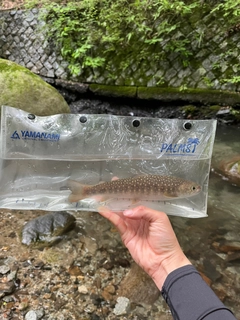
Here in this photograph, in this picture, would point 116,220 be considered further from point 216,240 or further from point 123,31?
point 123,31

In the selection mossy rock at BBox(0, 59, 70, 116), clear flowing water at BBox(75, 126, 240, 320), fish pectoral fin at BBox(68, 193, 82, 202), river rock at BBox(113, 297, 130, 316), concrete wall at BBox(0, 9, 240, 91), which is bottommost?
river rock at BBox(113, 297, 130, 316)

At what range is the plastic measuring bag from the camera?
2600 mm

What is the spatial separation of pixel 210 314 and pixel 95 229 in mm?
2358

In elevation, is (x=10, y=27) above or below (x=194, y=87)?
above

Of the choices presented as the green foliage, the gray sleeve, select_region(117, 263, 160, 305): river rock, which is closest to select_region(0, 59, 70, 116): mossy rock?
select_region(117, 263, 160, 305): river rock

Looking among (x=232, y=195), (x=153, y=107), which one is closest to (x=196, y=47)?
(x=153, y=107)

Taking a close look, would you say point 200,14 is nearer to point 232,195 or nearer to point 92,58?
point 92,58

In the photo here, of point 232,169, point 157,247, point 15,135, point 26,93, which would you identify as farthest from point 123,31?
point 157,247

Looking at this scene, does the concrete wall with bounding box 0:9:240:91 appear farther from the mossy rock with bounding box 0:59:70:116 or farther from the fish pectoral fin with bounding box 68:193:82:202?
the fish pectoral fin with bounding box 68:193:82:202

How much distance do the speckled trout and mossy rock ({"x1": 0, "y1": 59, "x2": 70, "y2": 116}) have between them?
8.37ft

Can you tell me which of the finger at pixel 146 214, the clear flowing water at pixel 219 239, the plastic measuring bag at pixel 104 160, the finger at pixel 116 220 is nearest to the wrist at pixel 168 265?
the finger at pixel 146 214

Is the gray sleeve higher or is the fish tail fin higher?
the fish tail fin

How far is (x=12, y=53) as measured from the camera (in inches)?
409

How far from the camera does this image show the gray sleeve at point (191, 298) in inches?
57.5
